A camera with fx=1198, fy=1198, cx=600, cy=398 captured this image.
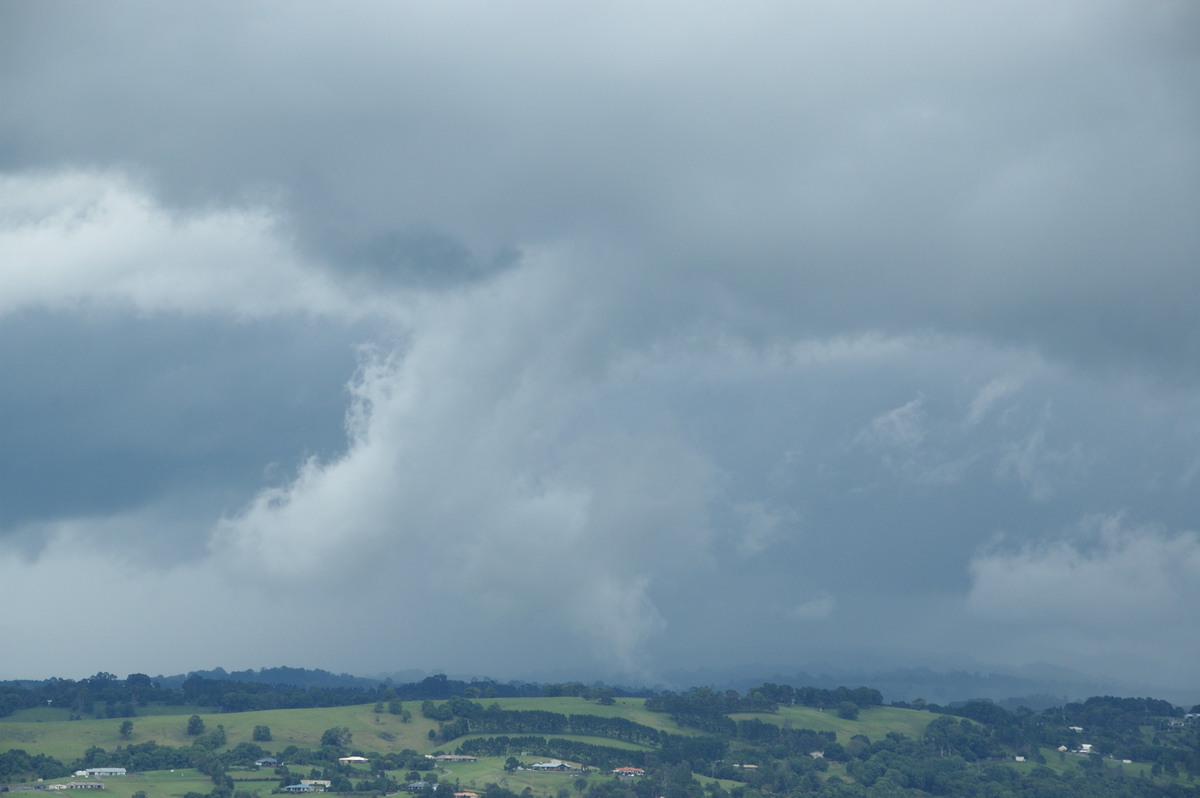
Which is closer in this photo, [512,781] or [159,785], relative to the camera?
[159,785]

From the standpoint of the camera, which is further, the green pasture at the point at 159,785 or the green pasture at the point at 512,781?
the green pasture at the point at 512,781

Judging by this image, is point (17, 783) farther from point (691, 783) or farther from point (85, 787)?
point (691, 783)

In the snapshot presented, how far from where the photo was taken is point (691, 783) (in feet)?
654

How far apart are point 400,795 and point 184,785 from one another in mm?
34021

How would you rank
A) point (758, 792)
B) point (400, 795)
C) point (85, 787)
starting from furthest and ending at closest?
1. point (758, 792)
2. point (400, 795)
3. point (85, 787)

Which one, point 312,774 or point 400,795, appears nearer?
point 400,795

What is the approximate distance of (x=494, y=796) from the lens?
181 meters

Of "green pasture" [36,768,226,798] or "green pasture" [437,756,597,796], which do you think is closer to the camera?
"green pasture" [36,768,226,798]

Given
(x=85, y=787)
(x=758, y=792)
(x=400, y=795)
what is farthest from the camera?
(x=758, y=792)

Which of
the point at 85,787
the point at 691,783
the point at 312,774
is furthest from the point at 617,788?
the point at 85,787

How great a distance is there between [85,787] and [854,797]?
120 meters

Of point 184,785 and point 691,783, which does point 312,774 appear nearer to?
point 184,785

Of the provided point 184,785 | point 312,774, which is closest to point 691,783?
point 312,774

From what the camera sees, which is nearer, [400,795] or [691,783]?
[400,795]
